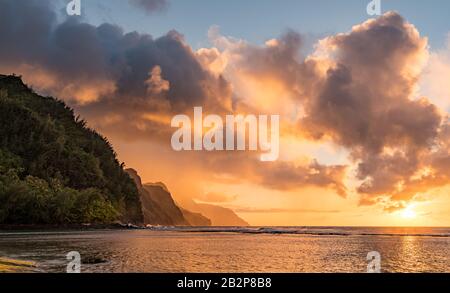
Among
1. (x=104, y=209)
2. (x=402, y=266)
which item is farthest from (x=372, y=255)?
(x=104, y=209)

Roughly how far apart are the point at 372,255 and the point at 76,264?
37971mm

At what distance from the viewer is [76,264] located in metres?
42.1
